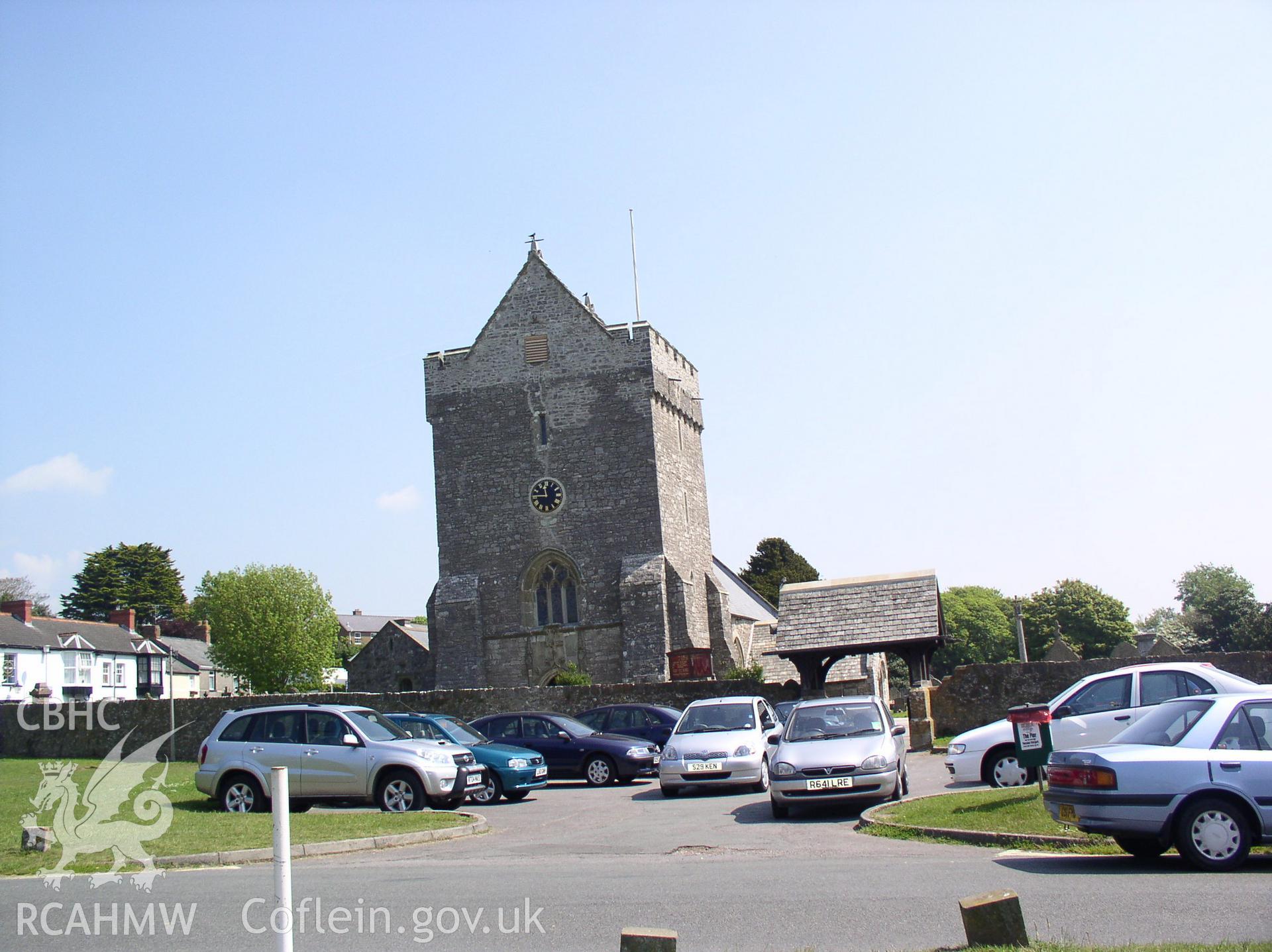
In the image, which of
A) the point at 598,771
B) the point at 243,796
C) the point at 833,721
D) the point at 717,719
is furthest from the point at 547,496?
the point at 833,721

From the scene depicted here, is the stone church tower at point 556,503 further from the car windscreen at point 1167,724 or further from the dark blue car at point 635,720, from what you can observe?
the car windscreen at point 1167,724

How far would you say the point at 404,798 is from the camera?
619 inches

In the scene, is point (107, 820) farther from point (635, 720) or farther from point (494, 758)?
point (635, 720)

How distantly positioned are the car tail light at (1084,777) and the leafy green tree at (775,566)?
214ft

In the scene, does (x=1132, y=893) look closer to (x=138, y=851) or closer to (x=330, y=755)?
(x=138, y=851)

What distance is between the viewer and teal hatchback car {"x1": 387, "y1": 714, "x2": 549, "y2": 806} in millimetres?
18594

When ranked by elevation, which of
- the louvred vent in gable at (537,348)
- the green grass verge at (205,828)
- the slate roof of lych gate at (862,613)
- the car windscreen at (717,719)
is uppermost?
the louvred vent in gable at (537,348)

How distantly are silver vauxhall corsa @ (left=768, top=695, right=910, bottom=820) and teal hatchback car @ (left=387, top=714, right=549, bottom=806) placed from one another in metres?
5.24

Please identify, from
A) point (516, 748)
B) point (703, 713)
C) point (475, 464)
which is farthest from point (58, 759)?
point (703, 713)

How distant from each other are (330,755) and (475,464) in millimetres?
23979

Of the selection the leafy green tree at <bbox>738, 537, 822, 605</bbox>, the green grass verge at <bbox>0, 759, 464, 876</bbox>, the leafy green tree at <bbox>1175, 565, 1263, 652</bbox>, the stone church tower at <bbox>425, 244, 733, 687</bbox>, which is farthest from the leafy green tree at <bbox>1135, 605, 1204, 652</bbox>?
the green grass verge at <bbox>0, 759, 464, 876</bbox>

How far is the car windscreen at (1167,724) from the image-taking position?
31.1ft

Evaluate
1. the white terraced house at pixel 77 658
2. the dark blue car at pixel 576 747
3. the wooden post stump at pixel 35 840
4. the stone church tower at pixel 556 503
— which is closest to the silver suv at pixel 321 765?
the wooden post stump at pixel 35 840

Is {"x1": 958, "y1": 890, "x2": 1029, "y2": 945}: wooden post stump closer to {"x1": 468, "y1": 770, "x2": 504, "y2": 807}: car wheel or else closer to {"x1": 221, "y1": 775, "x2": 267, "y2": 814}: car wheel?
{"x1": 221, "y1": 775, "x2": 267, "y2": 814}: car wheel
